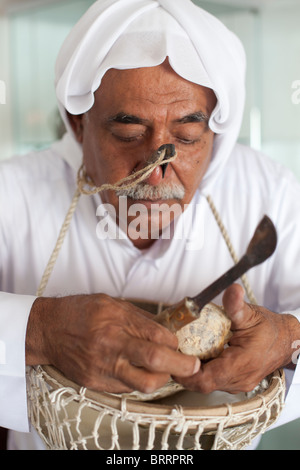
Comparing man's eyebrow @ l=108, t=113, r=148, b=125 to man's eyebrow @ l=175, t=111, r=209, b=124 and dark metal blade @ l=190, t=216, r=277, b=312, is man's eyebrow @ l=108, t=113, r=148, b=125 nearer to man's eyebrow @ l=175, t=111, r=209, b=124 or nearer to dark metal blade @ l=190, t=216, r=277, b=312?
man's eyebrow @ l=175, t=111, r=209, b=124

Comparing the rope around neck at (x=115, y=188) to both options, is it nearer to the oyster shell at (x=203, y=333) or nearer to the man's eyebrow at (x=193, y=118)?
the man's eyebrow at (x=193, y=118)

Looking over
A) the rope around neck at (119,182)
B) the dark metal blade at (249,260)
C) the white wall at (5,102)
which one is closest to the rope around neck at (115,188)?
the rope around neck at (119,182)

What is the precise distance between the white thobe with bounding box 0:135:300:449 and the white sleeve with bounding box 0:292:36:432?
0.31m

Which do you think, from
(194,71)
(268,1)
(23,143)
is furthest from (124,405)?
(23,143)

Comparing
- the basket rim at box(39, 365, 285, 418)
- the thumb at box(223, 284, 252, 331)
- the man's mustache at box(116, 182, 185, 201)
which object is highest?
the man's mustache at box(116, 182, 185, 201)

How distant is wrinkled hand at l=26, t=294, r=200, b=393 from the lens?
66cm

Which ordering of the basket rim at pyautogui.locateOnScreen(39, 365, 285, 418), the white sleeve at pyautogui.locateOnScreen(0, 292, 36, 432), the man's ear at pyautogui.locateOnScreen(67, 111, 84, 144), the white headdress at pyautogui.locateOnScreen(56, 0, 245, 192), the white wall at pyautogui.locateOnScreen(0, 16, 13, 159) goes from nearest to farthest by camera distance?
1. the basket rim at pyautogui.locateOnScreen(39, 365, 285, 418)
2. the white sleeve at pyautogui.locateOnScreen(0, 292, 36, 432)
3. the white headdress at pyautogui.locateOnScreen(56, 0, 245, 192)
4. the man's ear at pyautogui.locateOnScreen(67, 111, 84, 144)
5. the white wall at pyautogui.locateOnScreen(0, 16, 13, 159)

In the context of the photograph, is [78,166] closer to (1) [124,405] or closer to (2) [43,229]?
(2) [43,229]

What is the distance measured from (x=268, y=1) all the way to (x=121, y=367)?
254 centimetres

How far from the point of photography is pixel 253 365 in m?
0.73

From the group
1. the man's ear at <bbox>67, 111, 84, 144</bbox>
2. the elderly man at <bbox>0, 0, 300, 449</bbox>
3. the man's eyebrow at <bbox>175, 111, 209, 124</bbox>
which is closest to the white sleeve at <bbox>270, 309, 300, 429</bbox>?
the elderly man at <bbox>0, 0, 300, 449</bbox>

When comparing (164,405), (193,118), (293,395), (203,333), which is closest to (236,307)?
(203,333)

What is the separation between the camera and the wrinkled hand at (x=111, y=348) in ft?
2.15
